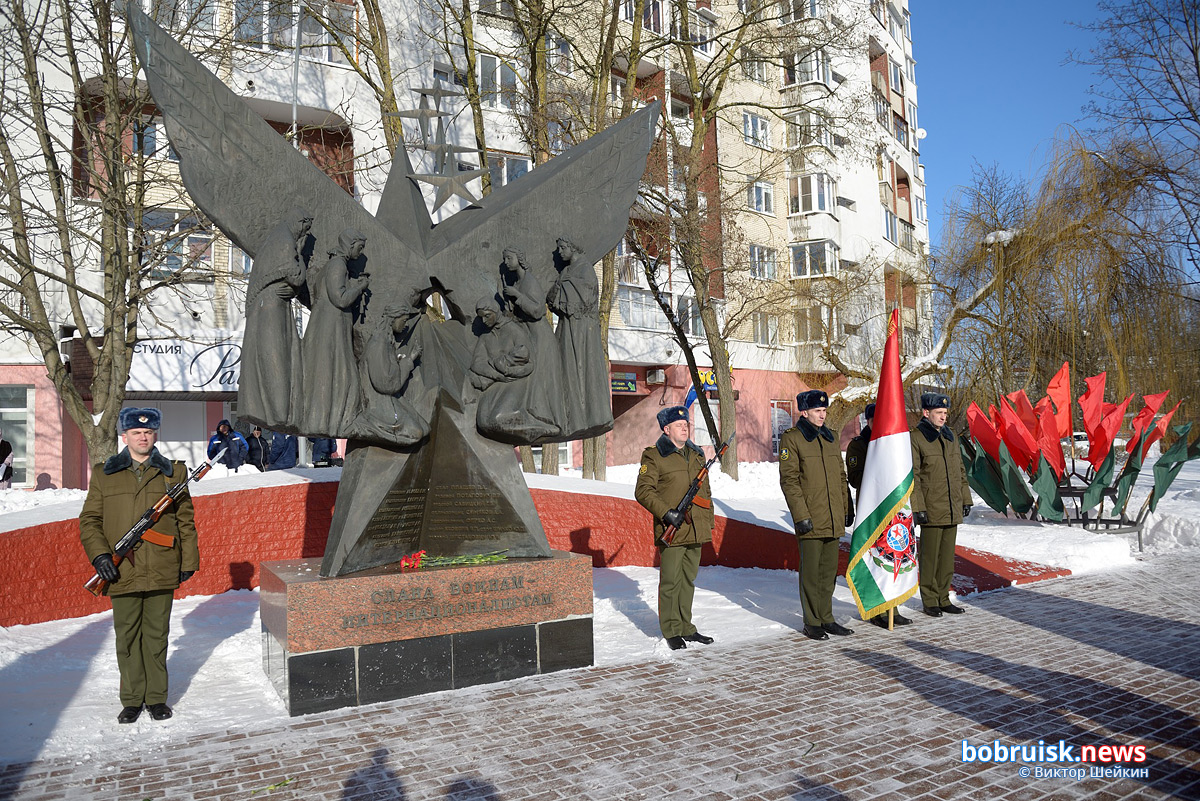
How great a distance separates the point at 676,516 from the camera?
651 centimetres

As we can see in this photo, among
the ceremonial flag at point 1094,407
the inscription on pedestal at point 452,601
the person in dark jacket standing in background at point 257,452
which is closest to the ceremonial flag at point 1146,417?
the ceremonial flag at point 1094,407

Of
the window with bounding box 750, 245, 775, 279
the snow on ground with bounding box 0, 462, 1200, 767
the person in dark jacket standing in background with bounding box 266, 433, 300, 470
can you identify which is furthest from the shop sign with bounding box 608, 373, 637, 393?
the snow on ground with bounding box 0, 462, 1200, 767

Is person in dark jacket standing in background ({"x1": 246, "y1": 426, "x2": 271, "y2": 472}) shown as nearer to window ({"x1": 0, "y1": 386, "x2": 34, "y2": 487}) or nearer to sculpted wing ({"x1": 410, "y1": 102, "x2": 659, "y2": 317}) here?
window ({"x1": 0, "y1": 386, "x2": 34, "y2": 487})

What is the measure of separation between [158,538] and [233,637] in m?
2.21

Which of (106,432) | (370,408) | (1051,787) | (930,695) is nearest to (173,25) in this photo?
(106,432)

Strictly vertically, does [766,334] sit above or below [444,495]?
above

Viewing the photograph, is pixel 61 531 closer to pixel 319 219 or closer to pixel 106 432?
pixel 319 219

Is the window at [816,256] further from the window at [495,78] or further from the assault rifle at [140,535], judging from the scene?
the assault rifle at [140,535]

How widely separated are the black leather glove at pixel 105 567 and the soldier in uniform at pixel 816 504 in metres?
4.53

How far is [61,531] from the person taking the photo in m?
7.38

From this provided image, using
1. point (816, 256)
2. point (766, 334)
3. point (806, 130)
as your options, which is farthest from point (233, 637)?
point (816, 256)

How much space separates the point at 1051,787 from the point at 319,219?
215 inches

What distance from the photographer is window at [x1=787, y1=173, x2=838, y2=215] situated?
97.5 feet

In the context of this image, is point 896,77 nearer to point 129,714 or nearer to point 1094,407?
point 1094,407
